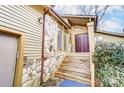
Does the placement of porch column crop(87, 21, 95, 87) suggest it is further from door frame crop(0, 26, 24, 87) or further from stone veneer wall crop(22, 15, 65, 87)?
door frame crop(0, 26, 24, 87)

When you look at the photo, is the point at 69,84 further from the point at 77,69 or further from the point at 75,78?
the point at 77,69

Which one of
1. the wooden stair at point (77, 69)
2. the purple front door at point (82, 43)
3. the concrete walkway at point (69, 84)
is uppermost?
the purple front door at point (82, 43)

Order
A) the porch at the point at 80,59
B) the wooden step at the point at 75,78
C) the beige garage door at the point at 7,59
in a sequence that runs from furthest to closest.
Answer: the porch at the point at 80,59
the wooden step at the point at 75,78
the beige garage door at the point at 7,59

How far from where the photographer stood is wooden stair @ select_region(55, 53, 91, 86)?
8.62 feet

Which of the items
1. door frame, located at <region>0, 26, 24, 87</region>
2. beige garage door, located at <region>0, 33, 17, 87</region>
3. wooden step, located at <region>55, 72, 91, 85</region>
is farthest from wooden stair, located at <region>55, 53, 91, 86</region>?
beige garage door, located at <region>0, 33, 17, 87</region>

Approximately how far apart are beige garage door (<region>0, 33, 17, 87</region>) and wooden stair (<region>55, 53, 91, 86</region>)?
3.18ft

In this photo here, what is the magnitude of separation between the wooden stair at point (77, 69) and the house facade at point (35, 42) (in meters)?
0.07

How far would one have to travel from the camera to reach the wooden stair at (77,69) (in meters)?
2.63

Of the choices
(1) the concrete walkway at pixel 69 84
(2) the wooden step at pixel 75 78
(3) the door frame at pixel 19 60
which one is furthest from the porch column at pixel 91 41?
(3) the door frame at pixel 19 60

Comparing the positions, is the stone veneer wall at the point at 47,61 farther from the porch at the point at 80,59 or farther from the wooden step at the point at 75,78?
the wooden step at the point at 75,78

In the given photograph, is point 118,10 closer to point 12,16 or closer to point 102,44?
point 102,44

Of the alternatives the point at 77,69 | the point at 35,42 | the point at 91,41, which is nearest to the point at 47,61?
the point at 35,42

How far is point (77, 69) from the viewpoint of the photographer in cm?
279

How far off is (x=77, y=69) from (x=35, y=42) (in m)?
0.99
